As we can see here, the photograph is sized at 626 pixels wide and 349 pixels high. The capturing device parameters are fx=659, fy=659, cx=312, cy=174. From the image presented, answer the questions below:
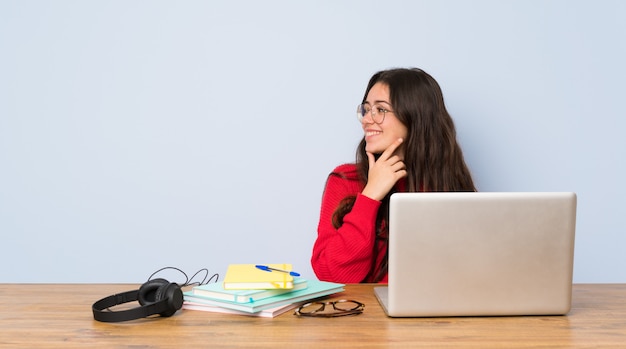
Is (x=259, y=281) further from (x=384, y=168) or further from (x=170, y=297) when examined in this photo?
(x=384, y=168)

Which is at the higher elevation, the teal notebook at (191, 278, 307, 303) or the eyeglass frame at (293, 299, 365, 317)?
the teal notebook at (191, 278, 307, 303)

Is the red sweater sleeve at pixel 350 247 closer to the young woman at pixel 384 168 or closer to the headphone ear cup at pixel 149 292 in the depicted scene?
the young woman at pixel 384 168

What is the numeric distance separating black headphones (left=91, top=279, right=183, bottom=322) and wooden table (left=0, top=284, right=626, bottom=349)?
0.02 metres

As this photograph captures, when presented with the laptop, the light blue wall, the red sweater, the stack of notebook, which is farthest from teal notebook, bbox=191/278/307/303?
the light blue wall

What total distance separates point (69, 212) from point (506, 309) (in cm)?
231

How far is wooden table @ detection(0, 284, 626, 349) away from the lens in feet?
4.17

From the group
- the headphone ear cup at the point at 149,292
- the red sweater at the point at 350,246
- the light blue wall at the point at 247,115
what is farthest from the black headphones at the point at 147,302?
the light blue wall at the point at 247,115

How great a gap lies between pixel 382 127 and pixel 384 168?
19cm

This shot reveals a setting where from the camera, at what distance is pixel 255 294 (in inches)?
59.4

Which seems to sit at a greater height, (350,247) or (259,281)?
(259,281)

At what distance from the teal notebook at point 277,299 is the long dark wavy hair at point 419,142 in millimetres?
756

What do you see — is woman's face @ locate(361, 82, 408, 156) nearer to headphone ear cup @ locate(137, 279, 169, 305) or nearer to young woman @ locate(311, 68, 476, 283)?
young woman @ locate(311, 68, 476, 283)

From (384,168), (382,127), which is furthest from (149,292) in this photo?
(382,127)

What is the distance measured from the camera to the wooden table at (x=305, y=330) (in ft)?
4.17
